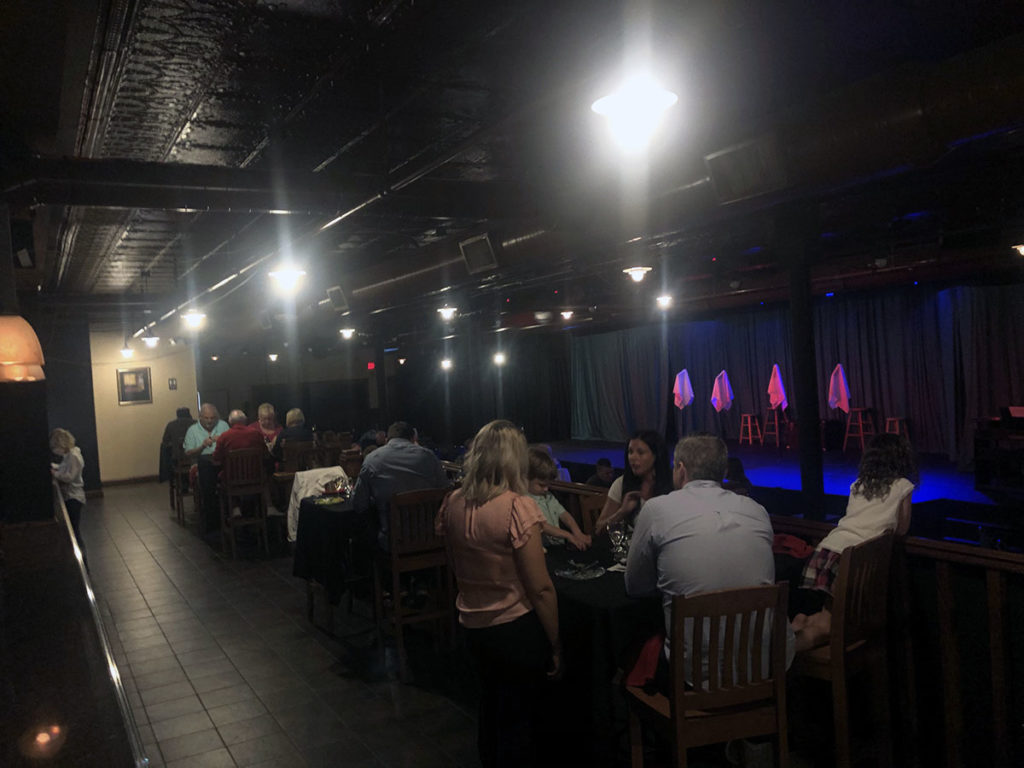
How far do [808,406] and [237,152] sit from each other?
528cm

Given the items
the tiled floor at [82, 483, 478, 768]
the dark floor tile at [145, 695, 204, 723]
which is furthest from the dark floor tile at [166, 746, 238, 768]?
the dark floor tile at [145, 695, 204, 723]

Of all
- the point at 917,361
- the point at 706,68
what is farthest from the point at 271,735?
the point at 917,361

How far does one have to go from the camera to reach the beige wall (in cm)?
1450

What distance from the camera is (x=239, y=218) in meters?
7.07

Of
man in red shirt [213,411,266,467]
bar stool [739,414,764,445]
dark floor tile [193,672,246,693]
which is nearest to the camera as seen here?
dark floor tile [193,672,246,693]

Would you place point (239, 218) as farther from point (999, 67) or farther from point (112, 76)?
point (999, 67)

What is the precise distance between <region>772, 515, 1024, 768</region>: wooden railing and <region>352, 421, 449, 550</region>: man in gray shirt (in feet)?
8.98

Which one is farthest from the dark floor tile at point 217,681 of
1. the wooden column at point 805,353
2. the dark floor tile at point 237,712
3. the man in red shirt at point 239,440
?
the wooden column at point 805,353

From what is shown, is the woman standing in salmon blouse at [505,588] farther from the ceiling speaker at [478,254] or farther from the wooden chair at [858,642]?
the ceiling speaker at [478,254]

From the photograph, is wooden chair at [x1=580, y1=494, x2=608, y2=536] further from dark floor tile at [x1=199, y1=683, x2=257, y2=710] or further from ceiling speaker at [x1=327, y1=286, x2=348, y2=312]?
ceiling speaker at [x1=327, y1=286, x2=348, y2=312]

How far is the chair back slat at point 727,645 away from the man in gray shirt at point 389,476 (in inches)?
95.3

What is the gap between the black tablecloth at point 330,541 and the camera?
4797 mm

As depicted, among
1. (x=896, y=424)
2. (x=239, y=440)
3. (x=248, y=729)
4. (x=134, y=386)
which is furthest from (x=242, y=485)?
(x=896, y=424)

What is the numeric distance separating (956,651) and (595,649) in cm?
141
